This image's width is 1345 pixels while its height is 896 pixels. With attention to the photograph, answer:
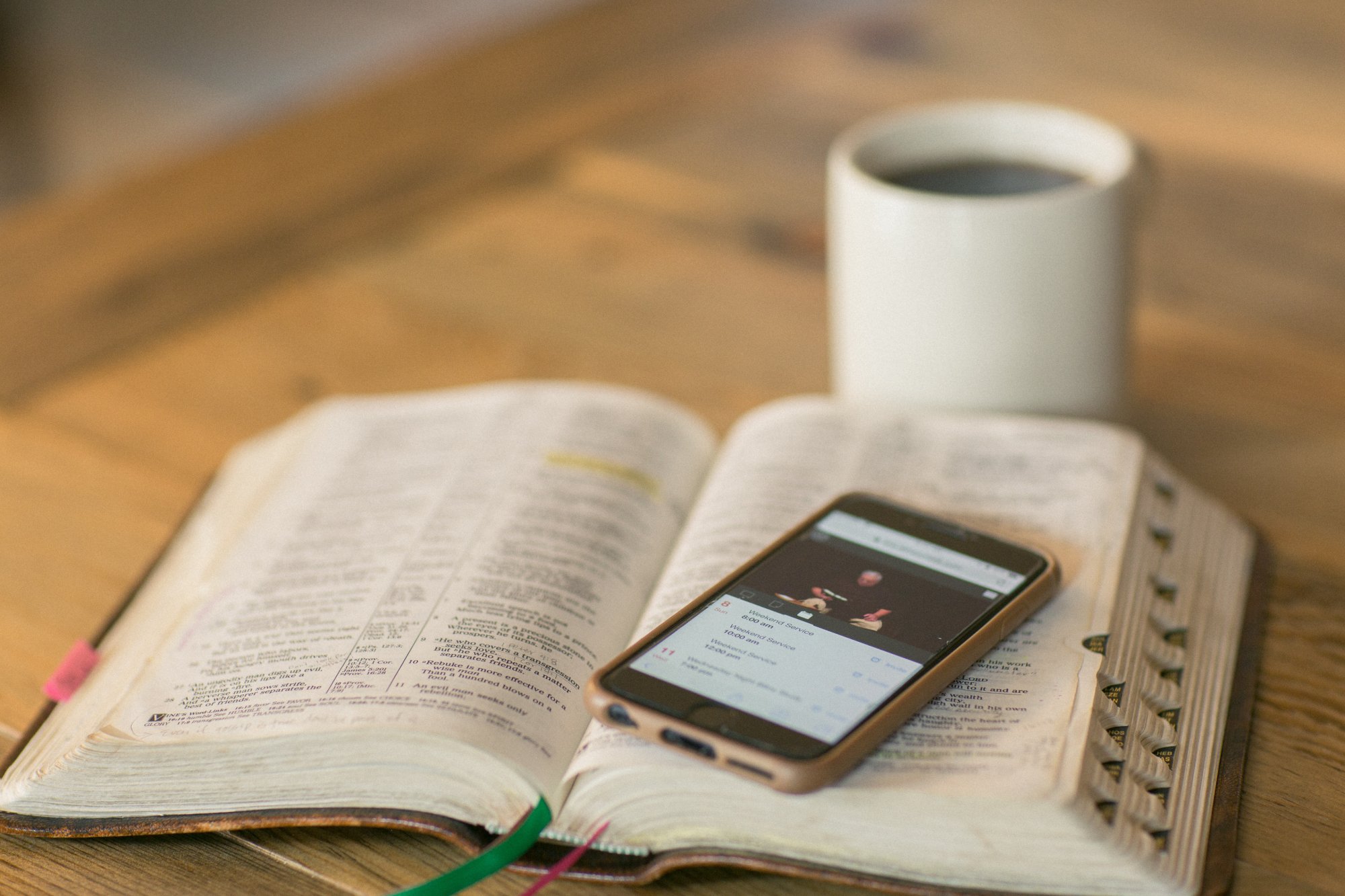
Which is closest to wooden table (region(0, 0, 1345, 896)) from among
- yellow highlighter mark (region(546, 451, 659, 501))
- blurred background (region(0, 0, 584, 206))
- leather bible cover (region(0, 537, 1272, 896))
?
leather bible cover (region(0, 537, 1272, 896))

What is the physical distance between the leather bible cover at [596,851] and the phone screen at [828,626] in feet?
0.15

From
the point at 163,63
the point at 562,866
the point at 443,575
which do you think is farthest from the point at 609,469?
the point at 163,63

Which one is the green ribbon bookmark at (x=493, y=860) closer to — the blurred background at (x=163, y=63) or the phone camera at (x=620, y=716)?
the phone camera at (x=620, y=716)

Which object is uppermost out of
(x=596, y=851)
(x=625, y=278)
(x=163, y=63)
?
(x=163, y=63)

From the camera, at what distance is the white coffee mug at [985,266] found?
0.61m

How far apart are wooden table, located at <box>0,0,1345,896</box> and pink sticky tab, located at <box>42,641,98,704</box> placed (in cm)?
3

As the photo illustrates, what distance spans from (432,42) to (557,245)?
1731 mm

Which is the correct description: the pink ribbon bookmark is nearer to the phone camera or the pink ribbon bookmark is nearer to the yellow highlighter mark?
the phone camera

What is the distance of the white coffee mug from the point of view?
2.00 feet

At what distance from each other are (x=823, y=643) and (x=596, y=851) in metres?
0.10

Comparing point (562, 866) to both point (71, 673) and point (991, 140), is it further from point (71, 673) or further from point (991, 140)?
point (991, 140)

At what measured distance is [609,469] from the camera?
61cm

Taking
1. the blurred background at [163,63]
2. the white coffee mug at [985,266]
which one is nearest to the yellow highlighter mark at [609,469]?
the white coffee mug at [985,266]

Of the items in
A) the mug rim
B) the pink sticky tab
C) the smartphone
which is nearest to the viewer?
the smartphone
